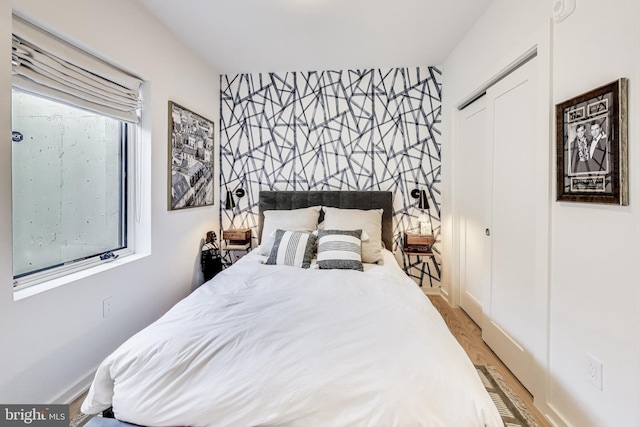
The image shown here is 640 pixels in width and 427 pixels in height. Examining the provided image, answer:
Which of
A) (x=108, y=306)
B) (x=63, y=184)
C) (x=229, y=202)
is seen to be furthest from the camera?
(x=229, y=202)

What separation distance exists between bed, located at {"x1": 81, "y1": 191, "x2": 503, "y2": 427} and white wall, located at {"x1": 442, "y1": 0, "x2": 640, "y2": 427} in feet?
1.95

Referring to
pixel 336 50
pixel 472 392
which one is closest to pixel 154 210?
pixel 336 50

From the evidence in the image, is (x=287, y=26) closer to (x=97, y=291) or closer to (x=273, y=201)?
(x=273, y=201)

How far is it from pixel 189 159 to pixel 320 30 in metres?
1.72

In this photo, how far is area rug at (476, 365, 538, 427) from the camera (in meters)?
1.57

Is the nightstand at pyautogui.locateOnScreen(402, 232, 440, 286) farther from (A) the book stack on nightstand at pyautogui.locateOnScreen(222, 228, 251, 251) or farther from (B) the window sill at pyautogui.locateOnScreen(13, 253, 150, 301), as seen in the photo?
(B) the window sill at pyautogui.locateOnScreen(13, 253, 150, 301)

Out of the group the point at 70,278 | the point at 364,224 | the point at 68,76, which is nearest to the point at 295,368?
the point at 70,278

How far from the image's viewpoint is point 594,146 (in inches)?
50.8

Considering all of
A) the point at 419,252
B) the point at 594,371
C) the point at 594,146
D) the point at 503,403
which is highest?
the point at 594,146

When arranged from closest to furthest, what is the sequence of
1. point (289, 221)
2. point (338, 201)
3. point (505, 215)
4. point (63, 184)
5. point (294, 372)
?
point (294, 372), point (63, 184), point (505, 215), point (289, 221), point (338, 201)

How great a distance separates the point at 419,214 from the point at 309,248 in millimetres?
1456

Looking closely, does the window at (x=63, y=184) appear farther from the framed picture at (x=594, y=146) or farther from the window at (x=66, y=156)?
the framed picture at (x=594, y=146)

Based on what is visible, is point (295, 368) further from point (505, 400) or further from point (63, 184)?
point (63, 184)

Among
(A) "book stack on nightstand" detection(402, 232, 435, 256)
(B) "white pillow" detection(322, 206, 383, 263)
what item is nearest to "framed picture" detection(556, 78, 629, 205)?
(B) "white pillow" detection(322, 206, 383, 263)
